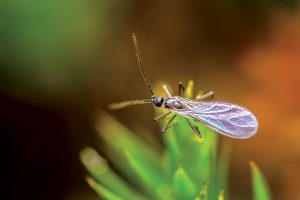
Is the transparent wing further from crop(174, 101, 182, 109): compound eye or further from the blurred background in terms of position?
the blurred background

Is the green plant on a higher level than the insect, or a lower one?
lower

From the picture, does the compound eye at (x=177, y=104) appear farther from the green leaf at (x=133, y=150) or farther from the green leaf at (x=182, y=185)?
the green leaf at (x=182, y=185)

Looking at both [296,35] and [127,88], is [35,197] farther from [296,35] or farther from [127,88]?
[296,35]

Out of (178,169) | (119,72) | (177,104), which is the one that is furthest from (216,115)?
(119,72)

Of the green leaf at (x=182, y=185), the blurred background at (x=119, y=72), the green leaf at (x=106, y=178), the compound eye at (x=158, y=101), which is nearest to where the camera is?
the green leaf at (x=182, y=185)

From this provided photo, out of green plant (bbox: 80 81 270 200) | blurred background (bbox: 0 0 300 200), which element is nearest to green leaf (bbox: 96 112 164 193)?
green plant (bbox: 80 81 270 200)

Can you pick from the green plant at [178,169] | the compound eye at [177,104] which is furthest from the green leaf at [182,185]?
the compound eye at [177,104]
